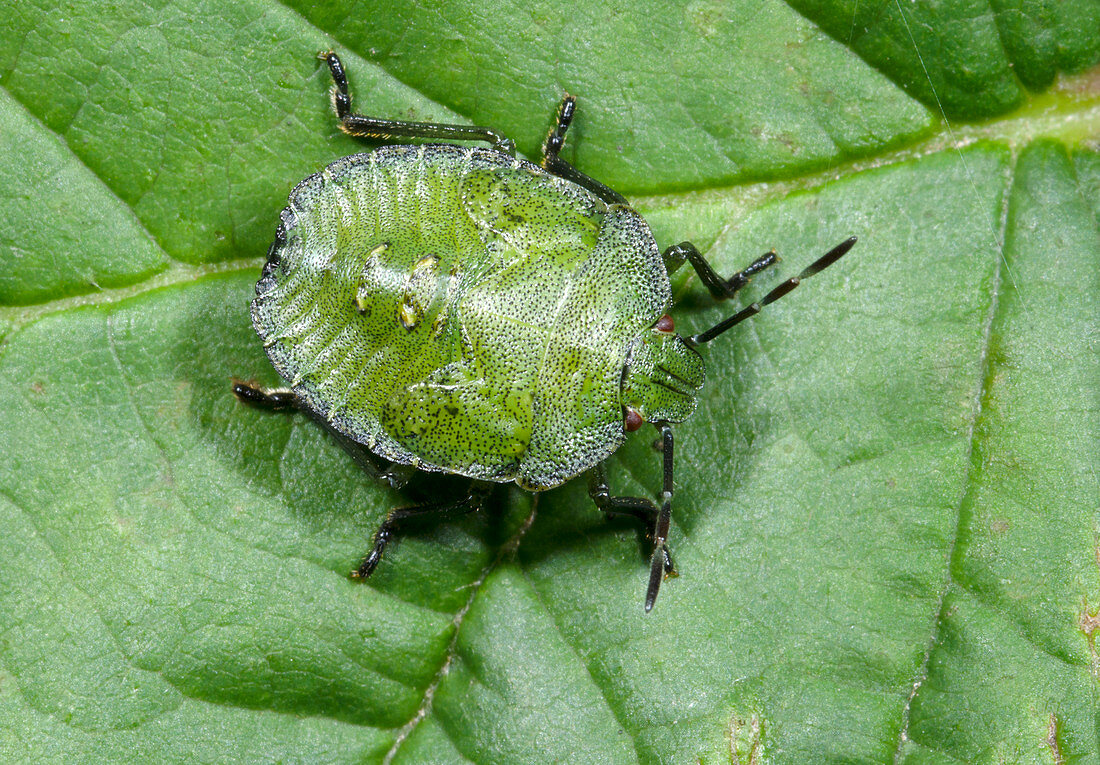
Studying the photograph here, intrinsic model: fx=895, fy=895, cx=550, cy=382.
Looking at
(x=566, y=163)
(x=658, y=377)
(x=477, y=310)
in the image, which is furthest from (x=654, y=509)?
(x=566, y=163)

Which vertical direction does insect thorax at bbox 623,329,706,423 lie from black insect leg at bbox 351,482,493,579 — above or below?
above

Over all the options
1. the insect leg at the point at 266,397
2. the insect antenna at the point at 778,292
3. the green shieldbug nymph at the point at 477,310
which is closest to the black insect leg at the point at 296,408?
the insect leg at the point at 266,397

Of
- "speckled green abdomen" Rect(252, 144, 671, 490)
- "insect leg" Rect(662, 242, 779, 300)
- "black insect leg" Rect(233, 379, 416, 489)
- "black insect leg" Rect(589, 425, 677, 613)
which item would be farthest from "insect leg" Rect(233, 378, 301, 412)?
"insect leg" Rect(662, 242, 779, 300)

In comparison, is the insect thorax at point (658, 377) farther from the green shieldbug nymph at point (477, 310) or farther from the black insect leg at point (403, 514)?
the black insect leg at point (403, 514)

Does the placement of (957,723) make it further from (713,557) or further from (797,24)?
(797,24)

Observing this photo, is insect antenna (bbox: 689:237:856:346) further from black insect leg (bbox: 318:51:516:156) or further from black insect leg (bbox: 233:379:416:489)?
black insect leg (bbox: 233:379:416:489)

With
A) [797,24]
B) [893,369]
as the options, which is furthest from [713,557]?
[797,24]
